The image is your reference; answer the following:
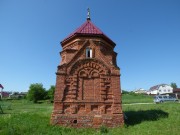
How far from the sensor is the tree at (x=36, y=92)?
2207 inches

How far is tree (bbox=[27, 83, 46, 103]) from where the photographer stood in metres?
56.1

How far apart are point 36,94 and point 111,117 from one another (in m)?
49.3

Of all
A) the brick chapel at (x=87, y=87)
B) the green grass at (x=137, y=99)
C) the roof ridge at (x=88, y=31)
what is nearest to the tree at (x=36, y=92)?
the green grass at (x=137, y=99)

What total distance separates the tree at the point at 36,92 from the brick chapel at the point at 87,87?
155 ft

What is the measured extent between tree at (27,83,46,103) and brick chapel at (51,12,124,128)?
47212 millimetres

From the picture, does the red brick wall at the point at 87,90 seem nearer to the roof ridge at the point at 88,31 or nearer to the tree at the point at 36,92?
the roof ridge at the point at 88,31

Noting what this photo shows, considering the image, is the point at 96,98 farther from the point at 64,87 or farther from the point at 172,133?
the point at 172,133

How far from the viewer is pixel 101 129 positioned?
1057cm

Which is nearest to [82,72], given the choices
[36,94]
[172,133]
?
[172,133]

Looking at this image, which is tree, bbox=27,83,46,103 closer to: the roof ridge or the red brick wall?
the roof ridge

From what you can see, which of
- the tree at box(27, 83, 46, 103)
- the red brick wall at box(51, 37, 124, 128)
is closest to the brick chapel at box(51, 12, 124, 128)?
the red brick wall at box(51, 37, 124, 128)

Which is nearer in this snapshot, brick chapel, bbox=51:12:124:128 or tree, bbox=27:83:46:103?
brick chapel, bbox=51:12:124:128

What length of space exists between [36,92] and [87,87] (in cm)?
4841

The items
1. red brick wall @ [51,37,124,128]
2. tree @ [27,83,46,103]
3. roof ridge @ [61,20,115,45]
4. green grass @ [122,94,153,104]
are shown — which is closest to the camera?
red brick wall @ [51,37,124,128]
